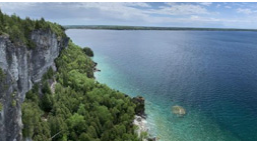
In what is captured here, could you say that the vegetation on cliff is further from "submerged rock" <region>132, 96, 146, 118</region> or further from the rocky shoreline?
"submerged rock" <region>132, 96, 146, 118</region>

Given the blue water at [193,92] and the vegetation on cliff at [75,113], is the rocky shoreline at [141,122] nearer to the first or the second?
the blue water at [193,92]

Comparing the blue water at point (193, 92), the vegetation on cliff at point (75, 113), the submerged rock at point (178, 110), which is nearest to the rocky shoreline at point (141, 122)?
the blue water at point (193, 92)

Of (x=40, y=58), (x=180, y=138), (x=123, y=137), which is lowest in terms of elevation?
(x=180, y=138)

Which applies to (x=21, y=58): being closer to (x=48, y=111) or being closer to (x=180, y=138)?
(x=48, y=111)

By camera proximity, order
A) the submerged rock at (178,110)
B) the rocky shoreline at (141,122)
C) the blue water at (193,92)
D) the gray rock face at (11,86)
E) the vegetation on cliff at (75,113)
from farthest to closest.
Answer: the submerged rock at (178,110) → the blue water at (193,92) → the rocky shoreline at (141,122) → the vegetation on cliff at (75,113) → the gray rock face at (11,86)

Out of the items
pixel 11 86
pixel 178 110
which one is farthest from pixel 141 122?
pixel 11 86

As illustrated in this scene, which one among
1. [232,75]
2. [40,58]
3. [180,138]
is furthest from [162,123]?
[232,75]

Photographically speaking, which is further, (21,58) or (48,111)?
→ (48,111)

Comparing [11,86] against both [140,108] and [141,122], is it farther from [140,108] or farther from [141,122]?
[140,108]

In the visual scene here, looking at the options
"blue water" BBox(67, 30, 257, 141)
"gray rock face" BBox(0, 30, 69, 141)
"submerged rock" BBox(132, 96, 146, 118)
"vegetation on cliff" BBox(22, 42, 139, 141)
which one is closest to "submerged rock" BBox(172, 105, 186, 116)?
"blue water" BBox(67, 30, 257, 141)
